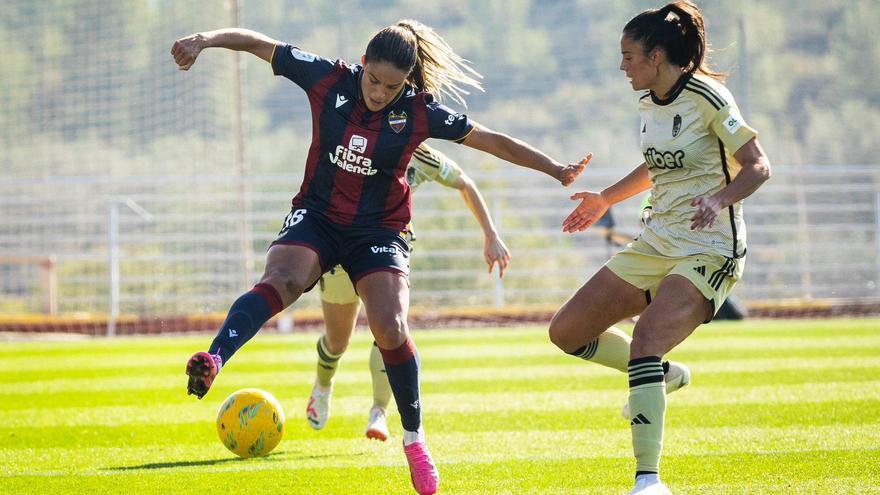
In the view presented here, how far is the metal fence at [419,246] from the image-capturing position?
17.9 metres

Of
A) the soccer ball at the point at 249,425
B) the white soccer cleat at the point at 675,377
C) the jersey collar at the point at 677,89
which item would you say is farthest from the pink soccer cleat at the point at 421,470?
the jersey collar at the point at 677,89

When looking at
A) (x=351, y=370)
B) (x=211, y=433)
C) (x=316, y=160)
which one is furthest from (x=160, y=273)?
(x=316, y=160)

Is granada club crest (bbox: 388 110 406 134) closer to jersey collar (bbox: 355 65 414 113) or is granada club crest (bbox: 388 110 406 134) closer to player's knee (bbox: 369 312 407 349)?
jersey collar (bbox: 355 65 414 113)

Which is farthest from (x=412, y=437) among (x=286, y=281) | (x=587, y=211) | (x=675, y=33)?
(x=675, y=33)

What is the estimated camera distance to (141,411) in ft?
27.1

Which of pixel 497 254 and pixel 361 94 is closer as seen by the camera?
pixel 361 94

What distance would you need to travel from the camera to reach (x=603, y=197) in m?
5.68

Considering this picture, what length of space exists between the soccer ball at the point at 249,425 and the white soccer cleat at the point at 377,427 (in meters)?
0.68

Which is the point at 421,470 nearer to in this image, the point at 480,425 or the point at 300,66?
the point at 300,66

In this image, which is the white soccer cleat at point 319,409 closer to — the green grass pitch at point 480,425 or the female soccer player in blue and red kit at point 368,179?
the green grass pitch at point 480,425

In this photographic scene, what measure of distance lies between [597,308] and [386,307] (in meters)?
1.07

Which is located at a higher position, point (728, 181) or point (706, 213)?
point (728, 181)

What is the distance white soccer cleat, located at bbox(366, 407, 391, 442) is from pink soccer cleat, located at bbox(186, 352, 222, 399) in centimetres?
243

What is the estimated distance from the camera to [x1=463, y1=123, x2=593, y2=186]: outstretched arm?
5332 mm
